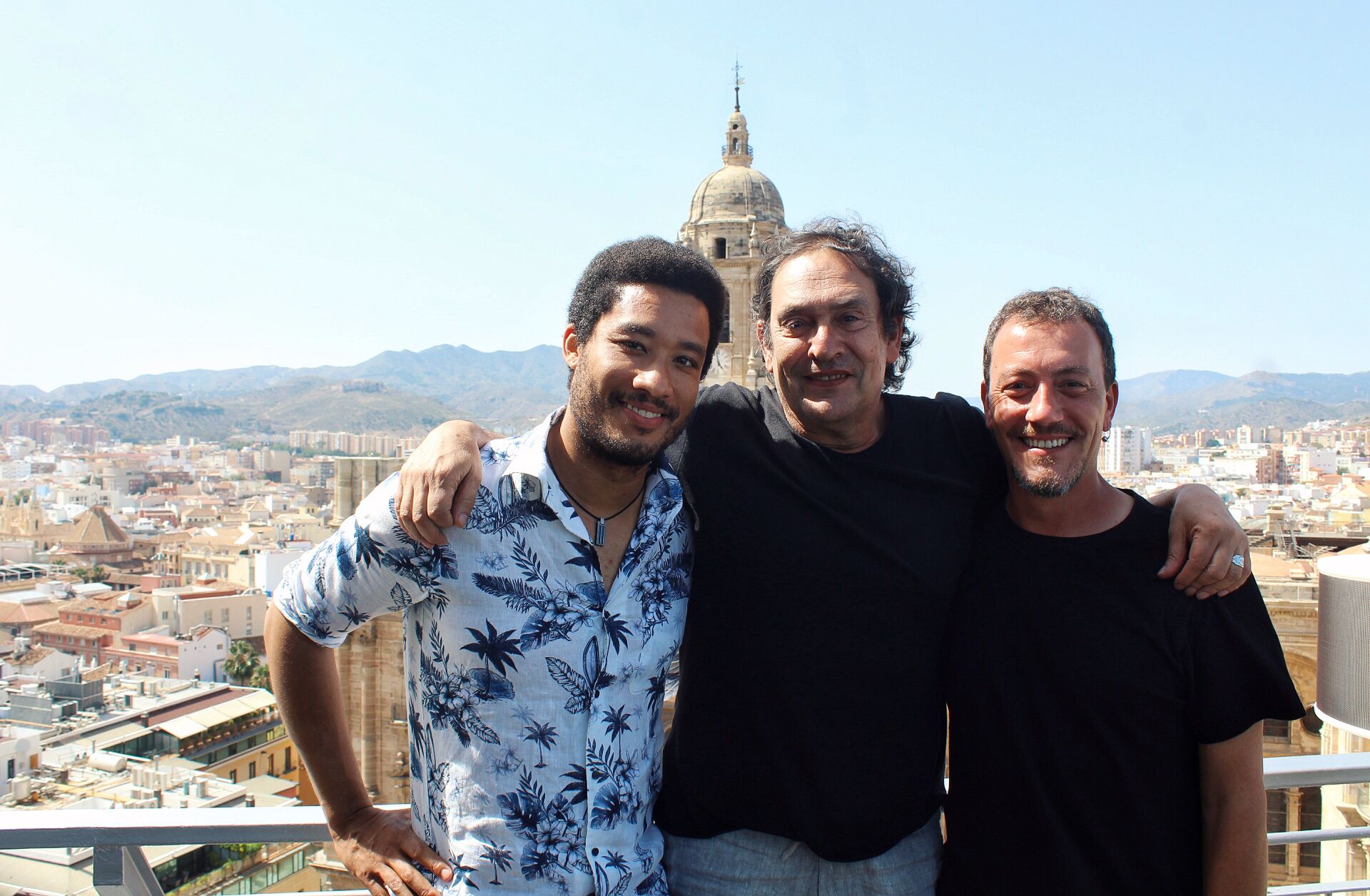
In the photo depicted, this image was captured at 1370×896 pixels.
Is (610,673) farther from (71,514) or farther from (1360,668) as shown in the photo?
(71,514)

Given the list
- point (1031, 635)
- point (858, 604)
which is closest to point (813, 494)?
point (858, 604)

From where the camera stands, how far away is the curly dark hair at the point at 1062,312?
2000mm

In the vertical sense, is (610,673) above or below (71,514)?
above

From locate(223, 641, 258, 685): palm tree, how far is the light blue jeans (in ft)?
106

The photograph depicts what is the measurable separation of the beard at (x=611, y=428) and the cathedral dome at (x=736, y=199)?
56.6 ft

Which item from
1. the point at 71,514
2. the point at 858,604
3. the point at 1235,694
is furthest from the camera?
the point at 71,514

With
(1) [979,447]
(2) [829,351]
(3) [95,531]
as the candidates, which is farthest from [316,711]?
(3) [95,531]

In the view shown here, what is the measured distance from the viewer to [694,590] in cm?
198

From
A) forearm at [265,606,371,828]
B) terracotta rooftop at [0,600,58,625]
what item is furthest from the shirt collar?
terracotta rooftop at [0,600,58,625]

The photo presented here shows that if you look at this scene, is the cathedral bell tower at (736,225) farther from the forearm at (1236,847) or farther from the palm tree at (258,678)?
the palm tree at (258,678)

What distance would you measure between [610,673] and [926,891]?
83 cm

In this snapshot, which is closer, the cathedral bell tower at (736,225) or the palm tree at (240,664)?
the cathedral bell tower at (736,225)

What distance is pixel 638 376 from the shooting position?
73.3 inches

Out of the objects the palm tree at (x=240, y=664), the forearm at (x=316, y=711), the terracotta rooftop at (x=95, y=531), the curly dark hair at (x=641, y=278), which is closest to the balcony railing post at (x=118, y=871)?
the forearm at (x=316, y=711)
